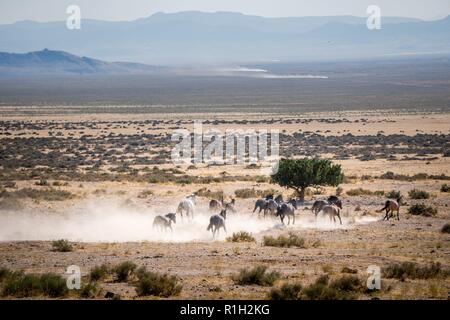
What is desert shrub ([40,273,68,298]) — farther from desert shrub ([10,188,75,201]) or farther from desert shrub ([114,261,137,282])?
desert shrub ([10,188,75,201])

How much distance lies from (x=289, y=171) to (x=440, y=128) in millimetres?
48718

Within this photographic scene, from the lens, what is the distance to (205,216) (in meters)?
24.4

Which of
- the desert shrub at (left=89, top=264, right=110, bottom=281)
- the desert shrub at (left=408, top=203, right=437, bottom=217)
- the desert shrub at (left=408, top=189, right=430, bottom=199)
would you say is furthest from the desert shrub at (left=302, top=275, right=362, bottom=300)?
the desert shrub at (left=408, top=189, right=430, bottom=199)

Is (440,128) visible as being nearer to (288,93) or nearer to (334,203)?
(334,203)

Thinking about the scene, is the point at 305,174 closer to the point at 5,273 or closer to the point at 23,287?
the point at 5,273

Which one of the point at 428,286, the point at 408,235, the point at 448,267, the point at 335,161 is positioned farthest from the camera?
the point at 335,161

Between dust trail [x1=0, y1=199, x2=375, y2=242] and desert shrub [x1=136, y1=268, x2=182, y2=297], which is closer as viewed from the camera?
desert shrub [x1=136, y1=268, x2=182, y2=297]

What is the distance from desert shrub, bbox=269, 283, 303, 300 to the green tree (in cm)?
1541

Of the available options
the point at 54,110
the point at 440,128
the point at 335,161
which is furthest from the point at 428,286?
the point at 54,110

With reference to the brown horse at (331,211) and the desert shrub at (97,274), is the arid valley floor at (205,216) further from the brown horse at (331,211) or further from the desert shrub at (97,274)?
the brown horse at (331,211)

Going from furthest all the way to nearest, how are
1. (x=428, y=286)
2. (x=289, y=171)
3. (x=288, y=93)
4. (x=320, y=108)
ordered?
(x=288, y=93) < (x=320, y=108) < (x=289, y=171) < (x=428, y=286)

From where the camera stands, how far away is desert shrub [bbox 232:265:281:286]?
13.8 meters

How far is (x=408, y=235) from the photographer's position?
65.3 ft

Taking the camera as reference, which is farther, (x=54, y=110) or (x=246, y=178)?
(x=54, y=110)
